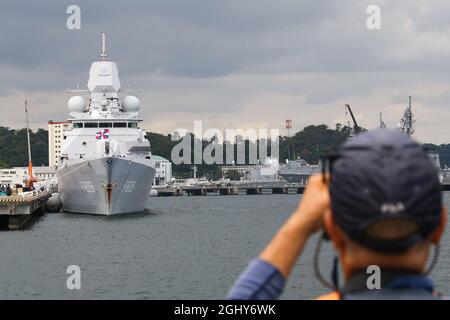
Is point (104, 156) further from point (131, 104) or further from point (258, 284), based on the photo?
point (258, 284)

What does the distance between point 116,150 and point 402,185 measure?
3335 inches

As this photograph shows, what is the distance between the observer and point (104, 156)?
84875 mm

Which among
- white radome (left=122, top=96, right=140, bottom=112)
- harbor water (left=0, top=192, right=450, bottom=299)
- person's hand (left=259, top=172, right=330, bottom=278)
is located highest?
white radome (left=122, top=96, right=140, bottom=112)

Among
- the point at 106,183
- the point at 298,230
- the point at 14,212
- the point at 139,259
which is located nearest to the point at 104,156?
the point at 106,183

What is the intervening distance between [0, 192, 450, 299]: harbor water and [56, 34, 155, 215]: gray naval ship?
3.58 metres

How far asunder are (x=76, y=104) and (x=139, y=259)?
5285cm

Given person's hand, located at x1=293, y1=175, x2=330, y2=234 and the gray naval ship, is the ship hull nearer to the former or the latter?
the gray naval ship

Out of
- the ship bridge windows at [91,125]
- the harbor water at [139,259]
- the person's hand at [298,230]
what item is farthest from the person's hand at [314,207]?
the ship bridge windows at [91,125]

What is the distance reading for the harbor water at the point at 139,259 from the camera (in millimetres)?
35281

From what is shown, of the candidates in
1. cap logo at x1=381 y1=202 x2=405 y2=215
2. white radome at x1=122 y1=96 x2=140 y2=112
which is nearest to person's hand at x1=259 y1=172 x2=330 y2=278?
cap logo at x1=381 y1=202 x2=405 y2=215

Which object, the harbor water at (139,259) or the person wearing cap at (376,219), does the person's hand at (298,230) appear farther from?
the harbor water at (139,259)

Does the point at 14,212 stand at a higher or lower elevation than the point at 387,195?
lower

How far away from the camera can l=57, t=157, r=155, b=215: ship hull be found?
8400 cm
